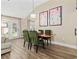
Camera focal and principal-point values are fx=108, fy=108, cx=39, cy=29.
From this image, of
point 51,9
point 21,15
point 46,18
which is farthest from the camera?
point 21,15

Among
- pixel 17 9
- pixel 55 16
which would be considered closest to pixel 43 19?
pixel 55 16

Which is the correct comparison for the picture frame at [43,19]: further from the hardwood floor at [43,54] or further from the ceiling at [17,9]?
the hardwood floor at [43,54]

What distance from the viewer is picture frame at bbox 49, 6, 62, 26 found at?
273 inches

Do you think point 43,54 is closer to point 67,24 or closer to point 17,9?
point 67,24

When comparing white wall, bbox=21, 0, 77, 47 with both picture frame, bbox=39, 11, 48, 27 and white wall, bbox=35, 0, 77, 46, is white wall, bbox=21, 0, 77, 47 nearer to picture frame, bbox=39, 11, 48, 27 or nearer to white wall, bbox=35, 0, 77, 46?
white wall, bbox=35, 0, 77, 46

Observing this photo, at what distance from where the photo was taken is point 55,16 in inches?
290

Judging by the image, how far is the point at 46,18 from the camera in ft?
27.1

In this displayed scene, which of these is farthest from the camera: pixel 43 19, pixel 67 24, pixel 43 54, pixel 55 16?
pixel 43 19

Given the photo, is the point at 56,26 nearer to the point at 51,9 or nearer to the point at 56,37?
the point at 56,37

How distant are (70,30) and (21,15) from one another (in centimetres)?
675

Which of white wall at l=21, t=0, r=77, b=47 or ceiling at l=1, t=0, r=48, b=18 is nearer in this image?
white wall at l=21, t=0, r=77, b=47

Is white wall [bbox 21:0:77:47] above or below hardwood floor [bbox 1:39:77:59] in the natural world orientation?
above

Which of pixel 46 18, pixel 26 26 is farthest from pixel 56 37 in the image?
pixel 26 26

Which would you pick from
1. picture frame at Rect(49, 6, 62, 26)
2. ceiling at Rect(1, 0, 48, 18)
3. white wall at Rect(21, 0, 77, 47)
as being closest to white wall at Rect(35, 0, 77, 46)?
white wall at Rect(21, 0, 77, 47)
